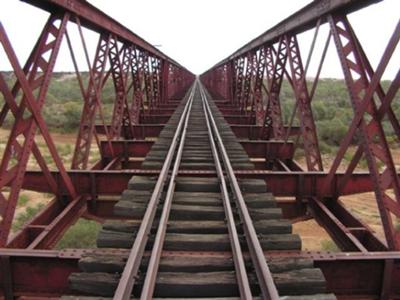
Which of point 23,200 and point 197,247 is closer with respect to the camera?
point 197,247

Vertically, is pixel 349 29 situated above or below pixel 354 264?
above

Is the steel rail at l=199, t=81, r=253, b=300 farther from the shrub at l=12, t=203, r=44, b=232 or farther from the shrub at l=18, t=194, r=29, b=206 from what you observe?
the shrub at l=18, t=194, r=29, b=206

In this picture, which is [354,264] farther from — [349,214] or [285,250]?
[349,214]

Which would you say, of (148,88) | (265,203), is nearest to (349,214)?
(265,203)

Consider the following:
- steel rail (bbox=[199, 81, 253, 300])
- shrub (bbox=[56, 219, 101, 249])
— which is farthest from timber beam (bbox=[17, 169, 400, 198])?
shrub (bbox=[56, 219, 101, 249])

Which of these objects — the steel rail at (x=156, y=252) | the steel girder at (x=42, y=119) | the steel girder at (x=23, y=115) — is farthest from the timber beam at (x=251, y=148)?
the steel rail at (x=156, y=252)

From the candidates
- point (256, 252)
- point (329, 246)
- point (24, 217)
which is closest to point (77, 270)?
point (256, 252)

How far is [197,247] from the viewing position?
4117mm

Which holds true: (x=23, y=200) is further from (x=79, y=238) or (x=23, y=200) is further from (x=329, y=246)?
(x=329, y=246)

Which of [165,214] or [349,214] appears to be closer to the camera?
[165,214]

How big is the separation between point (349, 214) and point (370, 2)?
2.93m

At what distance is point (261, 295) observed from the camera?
3.17 meters

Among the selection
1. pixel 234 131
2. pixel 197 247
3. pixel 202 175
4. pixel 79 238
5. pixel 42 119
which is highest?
pixel 42 119

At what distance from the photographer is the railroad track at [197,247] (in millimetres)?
3293
